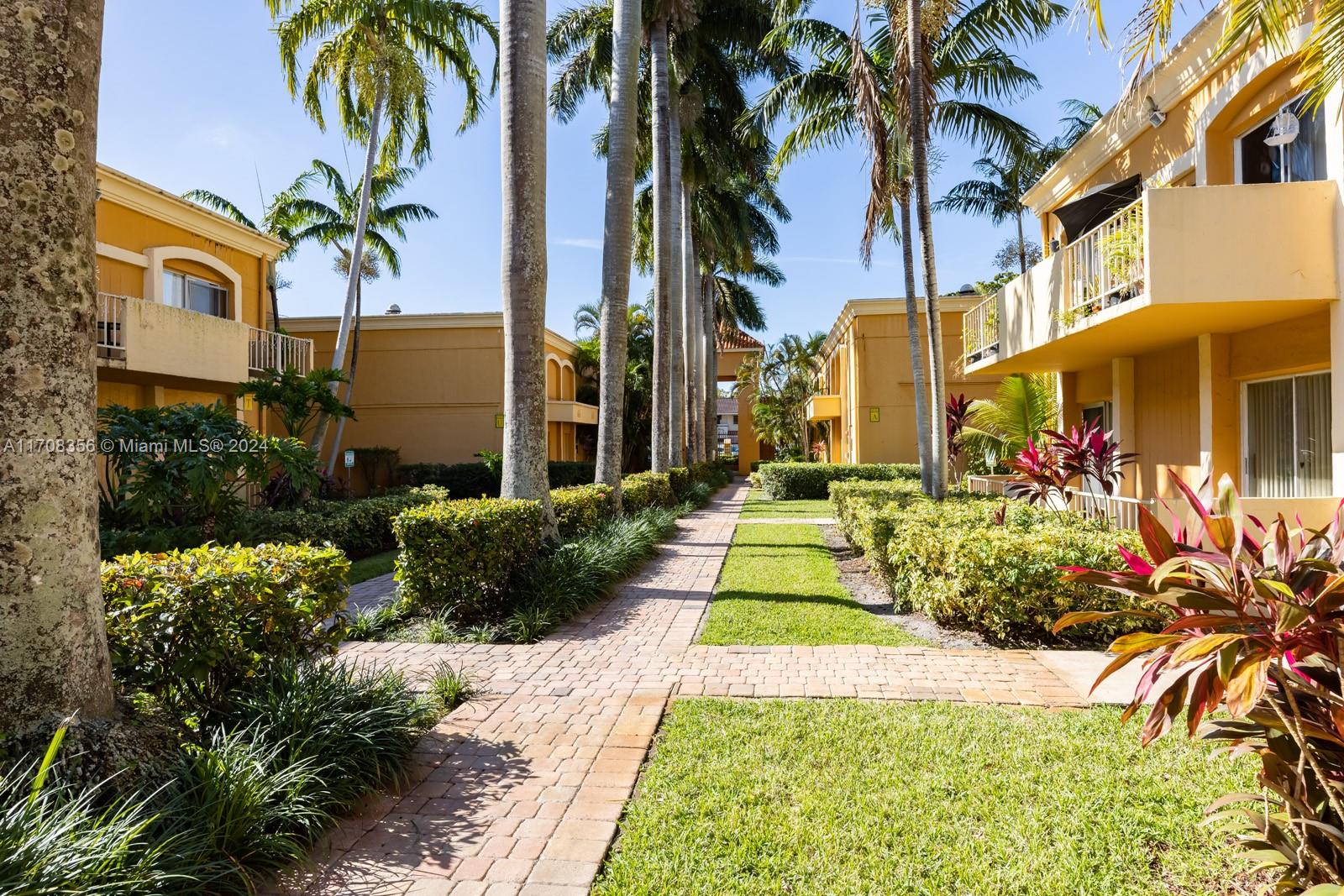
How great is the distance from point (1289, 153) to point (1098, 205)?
2928mm

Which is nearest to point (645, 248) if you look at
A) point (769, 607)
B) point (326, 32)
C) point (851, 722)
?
point (326, 32)

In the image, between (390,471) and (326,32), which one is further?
(390,471)

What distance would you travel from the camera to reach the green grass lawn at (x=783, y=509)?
18.0m

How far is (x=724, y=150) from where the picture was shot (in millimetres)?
20906

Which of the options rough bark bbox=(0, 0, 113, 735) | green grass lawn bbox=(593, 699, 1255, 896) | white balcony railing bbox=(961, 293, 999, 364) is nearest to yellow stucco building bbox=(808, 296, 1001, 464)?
white balcony railing bbox=(961, 293, 999, 364)

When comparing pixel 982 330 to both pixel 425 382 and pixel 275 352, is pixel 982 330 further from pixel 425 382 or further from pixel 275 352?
pixel 425 382

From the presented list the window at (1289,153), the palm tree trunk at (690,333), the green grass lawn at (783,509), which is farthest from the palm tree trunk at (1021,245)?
the window at (1289,153)

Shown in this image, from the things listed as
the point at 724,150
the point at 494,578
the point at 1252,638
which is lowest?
the point at 494,578

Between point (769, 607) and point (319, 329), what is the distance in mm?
22602

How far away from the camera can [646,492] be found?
1528 cm

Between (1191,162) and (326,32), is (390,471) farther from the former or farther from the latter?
(1191,162)

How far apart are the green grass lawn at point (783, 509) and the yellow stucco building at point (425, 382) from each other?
9.41m

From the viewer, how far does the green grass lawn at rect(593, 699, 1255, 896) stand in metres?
2.76

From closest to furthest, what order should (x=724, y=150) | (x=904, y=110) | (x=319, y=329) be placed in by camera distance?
(x=904, y=110) → (x=724, y=150) → (x=319, y=329)
